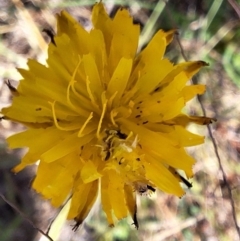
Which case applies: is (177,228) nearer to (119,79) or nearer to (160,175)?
(160,175)

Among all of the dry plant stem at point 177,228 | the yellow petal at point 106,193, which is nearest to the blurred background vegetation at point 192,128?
the dry plant stem at point 177,228

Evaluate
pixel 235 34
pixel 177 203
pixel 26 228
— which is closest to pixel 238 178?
pixel 177 203

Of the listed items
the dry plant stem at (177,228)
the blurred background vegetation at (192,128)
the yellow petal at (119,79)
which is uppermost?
the yellow petal at (119,79)

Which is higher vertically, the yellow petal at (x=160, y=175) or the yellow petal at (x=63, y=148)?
the yellow petal at (x=63, y=148)

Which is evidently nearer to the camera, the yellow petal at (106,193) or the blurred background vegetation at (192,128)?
the yellow petal at (106,193)

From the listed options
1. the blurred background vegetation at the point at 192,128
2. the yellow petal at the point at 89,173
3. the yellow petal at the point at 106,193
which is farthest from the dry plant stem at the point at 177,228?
the yellow petal at the point at 89,173

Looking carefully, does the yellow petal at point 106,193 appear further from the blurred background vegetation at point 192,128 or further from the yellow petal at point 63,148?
the blurred background vegetation at point 192,128

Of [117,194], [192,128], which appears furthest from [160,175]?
[192,128]
